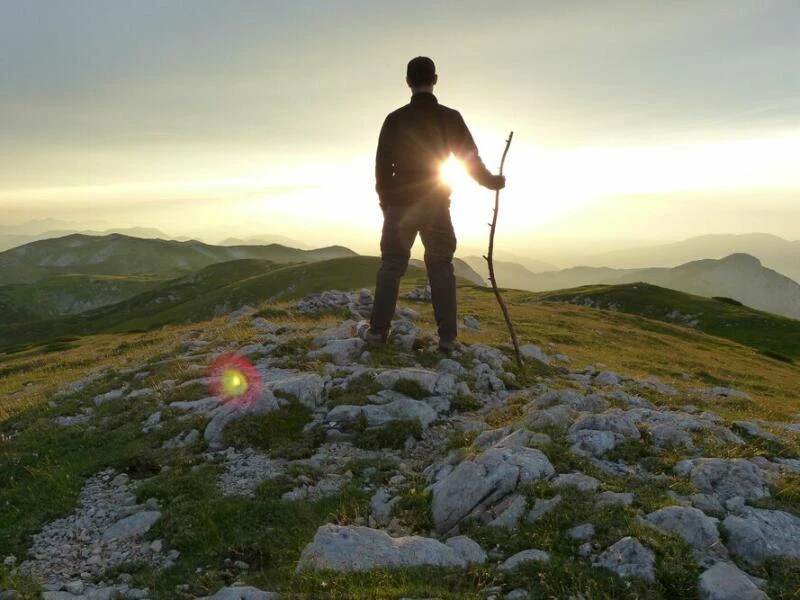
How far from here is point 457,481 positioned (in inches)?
301

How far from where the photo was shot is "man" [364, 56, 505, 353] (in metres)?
12.4

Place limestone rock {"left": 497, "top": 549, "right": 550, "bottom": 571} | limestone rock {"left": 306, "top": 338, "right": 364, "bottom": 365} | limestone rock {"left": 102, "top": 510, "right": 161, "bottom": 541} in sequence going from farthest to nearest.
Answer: limestone rock {"left": 306, "top": 338, "right": 364, "bottom": 365} → limestone rock {"left": 102, "top": 510, "right": 161, "bottom": 541} → limestone rock {"left": 497, "top": 549, "right": 550, "bottom": 571}

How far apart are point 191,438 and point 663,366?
28.7 m

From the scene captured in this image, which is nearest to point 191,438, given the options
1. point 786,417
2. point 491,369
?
point 491,369

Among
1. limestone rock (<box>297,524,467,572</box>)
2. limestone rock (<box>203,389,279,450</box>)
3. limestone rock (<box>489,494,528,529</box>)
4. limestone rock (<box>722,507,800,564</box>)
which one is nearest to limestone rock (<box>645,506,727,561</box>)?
limestone rock (<box>722,507,800,564</box>)

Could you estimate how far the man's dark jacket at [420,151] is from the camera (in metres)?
12.4

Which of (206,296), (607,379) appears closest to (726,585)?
(607,379)

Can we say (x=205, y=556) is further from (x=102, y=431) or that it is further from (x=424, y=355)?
(x=424, y=355)

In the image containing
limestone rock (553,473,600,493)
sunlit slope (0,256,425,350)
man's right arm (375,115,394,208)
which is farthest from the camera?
sunlit slope (0,256,425,350)

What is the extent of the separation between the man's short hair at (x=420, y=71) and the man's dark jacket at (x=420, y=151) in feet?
0.90

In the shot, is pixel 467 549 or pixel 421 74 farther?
pixel 421 74

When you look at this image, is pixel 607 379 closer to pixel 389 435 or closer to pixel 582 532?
pixel 389 435

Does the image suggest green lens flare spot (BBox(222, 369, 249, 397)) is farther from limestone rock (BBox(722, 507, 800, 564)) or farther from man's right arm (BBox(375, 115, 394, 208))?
limestone rock (BBox(722, 507, 800, 564))

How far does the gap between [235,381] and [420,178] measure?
22.4ft
